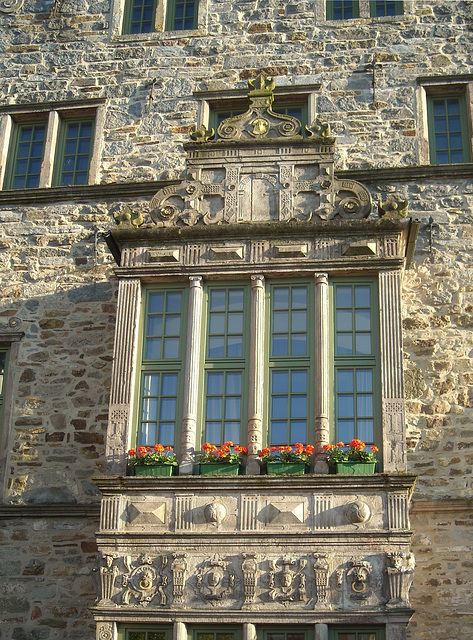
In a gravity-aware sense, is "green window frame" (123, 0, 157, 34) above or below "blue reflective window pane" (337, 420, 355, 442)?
above

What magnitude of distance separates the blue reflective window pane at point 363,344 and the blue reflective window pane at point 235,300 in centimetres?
158

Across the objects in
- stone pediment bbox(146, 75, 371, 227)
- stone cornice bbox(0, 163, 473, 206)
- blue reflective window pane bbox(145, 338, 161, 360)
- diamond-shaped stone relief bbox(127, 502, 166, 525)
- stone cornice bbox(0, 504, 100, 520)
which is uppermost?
stone cornice bbox(0, 163, 473, 206)

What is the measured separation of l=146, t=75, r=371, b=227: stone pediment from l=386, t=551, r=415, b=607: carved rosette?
4605 mm

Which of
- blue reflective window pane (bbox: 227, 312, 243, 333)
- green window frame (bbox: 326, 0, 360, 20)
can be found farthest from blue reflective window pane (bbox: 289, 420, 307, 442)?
green window frame (bbox: 326, 0, 360, 20)

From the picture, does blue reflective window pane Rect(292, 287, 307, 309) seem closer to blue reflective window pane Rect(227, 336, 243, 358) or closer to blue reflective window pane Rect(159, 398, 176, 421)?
blue reflective window pane Rect(227, 336, 243, 358)

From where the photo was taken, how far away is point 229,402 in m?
13.8

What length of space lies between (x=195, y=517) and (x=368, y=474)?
210 centimetres

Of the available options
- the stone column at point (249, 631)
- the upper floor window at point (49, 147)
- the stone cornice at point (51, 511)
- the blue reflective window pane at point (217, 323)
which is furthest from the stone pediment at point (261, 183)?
the stone column at point (249, 631)

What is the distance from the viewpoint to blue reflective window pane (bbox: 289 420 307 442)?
13.5 m

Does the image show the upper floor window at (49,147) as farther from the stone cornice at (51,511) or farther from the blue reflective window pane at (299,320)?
the stone cornice at (51,511)

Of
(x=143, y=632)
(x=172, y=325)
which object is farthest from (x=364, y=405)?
(x=143, y=632)

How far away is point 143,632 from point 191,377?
123 inches

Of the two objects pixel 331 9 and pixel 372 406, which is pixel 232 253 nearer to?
pixel 372 406

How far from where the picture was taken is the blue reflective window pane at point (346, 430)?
44.0 ft
